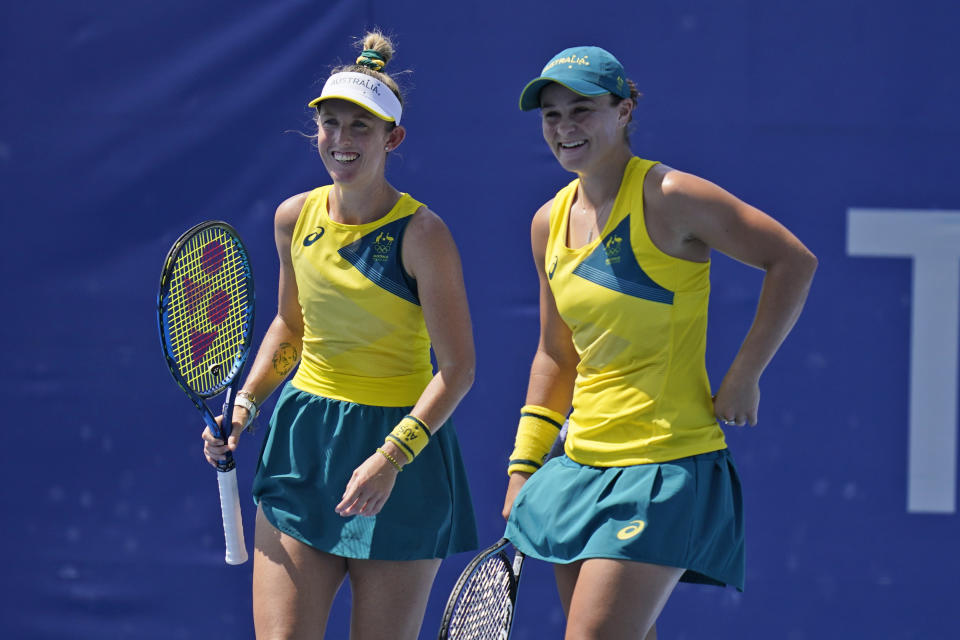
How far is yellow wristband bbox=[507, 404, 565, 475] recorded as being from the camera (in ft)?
8.15

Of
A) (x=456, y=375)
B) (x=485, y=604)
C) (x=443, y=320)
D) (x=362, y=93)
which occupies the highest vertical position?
(x=362, y=93)

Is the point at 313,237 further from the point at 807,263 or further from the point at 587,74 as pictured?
the point at 807,263

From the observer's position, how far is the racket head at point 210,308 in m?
2.70

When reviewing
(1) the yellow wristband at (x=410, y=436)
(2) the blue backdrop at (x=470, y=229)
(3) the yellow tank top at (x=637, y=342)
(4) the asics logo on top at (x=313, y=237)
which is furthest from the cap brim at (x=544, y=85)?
(2) the blue backdrop at (x=470, y=229)

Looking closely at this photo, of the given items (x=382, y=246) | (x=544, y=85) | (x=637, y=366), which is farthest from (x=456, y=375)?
(x=544, y=85)

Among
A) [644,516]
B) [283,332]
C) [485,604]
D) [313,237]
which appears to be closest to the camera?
[644,516]

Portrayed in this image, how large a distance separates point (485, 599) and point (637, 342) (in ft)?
2.06

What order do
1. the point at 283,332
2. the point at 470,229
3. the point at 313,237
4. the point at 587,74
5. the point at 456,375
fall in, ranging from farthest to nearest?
the point at 470,229, the point at 283,332, the point at 313,237, the point at 456,375, the point at 587,74

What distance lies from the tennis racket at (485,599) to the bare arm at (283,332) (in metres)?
0.73

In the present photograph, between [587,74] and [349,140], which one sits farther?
[349,140]

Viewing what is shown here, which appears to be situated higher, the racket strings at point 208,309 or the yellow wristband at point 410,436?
the racket strings at point 208,309

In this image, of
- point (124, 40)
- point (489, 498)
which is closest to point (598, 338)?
point (489, 498)

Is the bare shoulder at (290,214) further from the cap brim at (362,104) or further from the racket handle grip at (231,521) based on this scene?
the racket handle grip at (231,521)

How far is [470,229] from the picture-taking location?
3600 mm
